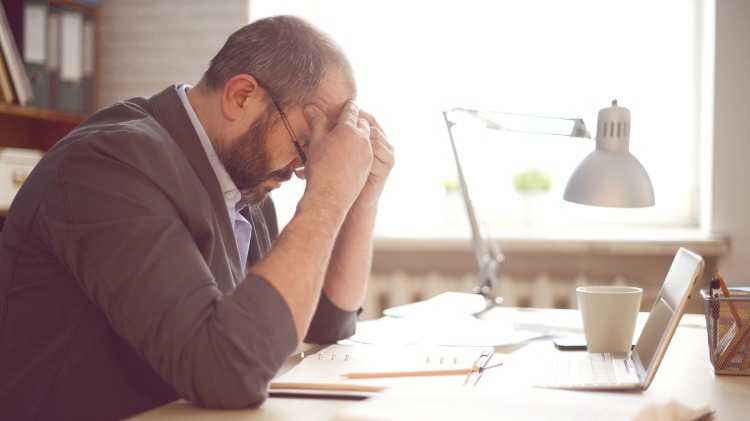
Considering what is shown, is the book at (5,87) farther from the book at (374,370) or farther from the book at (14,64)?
the book at (374,370)

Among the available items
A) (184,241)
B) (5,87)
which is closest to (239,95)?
(184,241)

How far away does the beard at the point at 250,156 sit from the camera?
53.1 inches

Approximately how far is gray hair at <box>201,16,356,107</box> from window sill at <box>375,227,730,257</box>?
1329mm

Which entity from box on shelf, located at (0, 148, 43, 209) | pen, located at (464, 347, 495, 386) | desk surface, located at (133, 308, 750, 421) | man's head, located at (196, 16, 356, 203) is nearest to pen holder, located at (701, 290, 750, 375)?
desk surface, located at (133, 308, 750, 421)

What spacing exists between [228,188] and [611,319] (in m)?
0.69

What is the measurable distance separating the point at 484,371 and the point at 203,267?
44 centimetres

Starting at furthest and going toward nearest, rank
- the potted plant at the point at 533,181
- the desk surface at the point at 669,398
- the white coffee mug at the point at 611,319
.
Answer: the potted plant at the point at 533,181, the white coffee mug at the point at 611,319, the desk surface at the point at 669,398

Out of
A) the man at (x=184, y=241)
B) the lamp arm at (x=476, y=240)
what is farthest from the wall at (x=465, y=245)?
the man at (x=184, y=241)

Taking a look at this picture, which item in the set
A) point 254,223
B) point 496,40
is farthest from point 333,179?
point 496,40

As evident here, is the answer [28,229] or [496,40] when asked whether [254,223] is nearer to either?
[28,229]

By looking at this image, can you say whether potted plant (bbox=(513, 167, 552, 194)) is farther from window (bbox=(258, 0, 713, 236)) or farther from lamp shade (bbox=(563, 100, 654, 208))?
lamp shade (bbox=(563, 100, 654, 208))

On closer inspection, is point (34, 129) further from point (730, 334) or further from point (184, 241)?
point (730, 334)

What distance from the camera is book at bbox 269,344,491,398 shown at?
1017mm

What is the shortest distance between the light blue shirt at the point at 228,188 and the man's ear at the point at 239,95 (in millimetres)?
54
